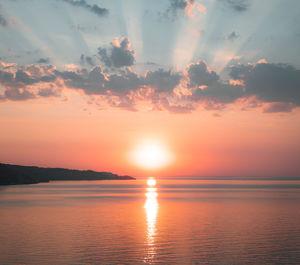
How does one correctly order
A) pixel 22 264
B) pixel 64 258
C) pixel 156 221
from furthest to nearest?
pixel 156 221 → pixel 64 258 → pixel 22 264

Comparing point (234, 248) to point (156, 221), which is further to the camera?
point (156, 221)

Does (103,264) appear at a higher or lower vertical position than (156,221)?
lower

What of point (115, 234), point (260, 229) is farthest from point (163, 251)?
point (260, 229)

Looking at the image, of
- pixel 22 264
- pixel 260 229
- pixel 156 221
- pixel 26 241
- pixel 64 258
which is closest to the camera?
pixel 22 264

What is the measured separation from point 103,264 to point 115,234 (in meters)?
14.5

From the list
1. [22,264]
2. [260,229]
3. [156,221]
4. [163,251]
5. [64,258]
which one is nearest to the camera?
Answer: [22,264]

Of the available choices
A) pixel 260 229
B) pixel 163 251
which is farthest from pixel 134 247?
pixel 260 229

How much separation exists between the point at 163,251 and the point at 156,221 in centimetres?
2236

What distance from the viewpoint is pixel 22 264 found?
27.9 m

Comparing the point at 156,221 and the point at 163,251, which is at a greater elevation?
the point at 156,221

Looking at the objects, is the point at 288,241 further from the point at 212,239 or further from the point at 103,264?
the point at 103,264

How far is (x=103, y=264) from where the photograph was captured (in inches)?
1113

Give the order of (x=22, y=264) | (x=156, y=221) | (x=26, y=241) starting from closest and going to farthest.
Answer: (x=22, y=264), (x=26, y=241), (x=156, y=221)

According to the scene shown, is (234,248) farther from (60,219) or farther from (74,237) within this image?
(60,219)
